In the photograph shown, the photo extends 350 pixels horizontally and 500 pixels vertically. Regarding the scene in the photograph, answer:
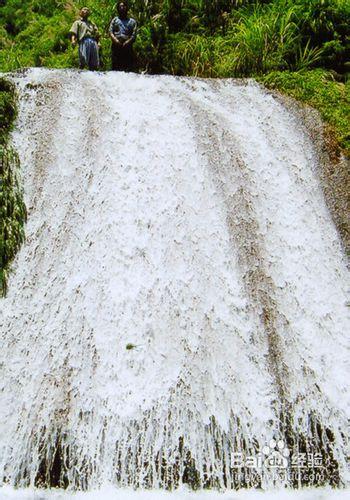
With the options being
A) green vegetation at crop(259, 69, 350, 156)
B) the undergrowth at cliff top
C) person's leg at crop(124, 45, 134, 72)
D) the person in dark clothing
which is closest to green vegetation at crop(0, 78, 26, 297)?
the person in dark clothing

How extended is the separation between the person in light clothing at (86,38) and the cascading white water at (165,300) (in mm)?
1625

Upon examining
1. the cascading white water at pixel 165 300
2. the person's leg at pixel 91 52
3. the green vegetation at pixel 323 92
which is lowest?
the cascading white water at pixel 165 300

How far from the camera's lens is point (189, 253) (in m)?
4.24

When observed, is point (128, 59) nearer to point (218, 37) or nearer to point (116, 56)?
point (116, 56)

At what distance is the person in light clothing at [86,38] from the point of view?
22.4ft

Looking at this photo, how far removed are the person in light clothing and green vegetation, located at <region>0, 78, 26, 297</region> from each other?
2299mm

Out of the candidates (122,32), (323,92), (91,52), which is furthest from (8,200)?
(323,92)

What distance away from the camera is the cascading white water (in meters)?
3.36

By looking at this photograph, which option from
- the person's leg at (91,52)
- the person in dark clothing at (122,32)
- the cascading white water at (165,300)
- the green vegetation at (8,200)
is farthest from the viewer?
the person's leg at (91,52)

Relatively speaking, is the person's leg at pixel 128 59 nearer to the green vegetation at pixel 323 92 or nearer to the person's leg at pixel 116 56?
the person's leg at pixel 116 56

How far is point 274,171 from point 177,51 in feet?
12.2

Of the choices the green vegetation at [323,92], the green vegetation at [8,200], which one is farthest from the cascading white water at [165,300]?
the green vegetation at [323,92]

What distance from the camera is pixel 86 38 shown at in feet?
22.5

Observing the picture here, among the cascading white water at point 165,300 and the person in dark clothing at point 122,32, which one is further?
the person in dark clothing at point 122,32
